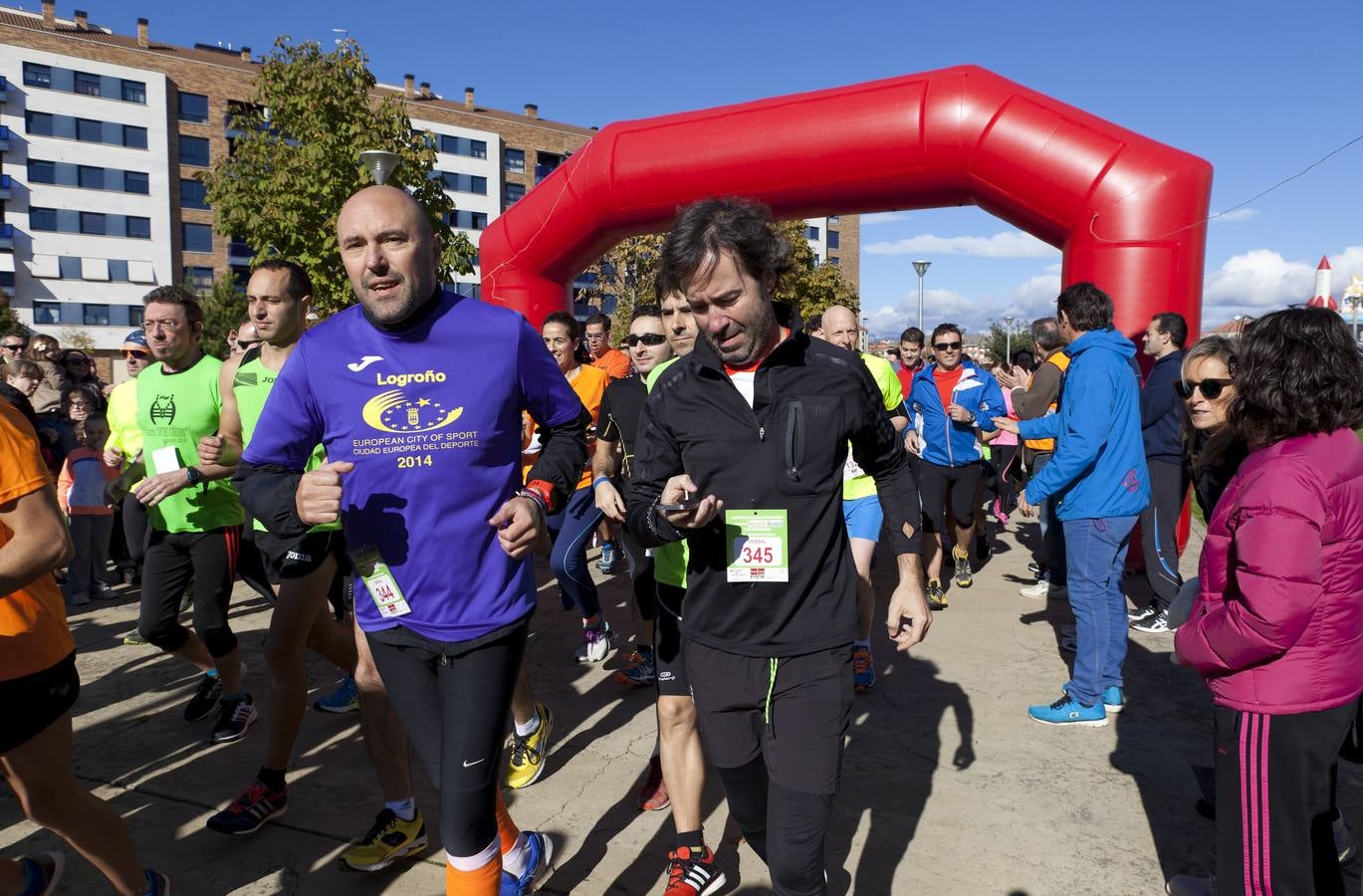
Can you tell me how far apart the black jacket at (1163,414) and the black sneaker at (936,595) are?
68.3 inches

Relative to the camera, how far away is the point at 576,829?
10.9ft

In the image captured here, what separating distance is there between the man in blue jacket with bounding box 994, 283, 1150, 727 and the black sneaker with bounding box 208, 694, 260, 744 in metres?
3.88

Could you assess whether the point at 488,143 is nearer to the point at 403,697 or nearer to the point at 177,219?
the point at 177,219

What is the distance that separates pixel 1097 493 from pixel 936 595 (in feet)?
8.07

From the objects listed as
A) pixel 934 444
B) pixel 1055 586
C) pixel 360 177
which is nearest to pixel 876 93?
pixel 934 444

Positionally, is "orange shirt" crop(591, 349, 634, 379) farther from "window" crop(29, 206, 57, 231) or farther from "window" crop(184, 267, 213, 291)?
"window" crop(29, 206, 57, 231)

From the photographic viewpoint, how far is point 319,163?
16.8 m

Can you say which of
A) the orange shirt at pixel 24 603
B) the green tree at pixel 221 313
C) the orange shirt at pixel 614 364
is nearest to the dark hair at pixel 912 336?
the orange shirt at pixel 614 364

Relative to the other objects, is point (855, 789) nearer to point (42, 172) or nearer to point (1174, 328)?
point (1174, 328)

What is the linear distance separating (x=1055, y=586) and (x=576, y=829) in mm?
4772

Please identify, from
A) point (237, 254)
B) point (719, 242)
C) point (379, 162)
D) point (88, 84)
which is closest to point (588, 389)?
point (719, 242)

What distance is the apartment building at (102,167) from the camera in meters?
42.4

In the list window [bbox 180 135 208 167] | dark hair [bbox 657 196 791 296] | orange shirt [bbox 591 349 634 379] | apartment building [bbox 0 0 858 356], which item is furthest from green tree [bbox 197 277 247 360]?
dark hair [bbox 657 196 791 296]

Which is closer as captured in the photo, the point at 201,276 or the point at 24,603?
the point at 24,603
